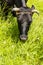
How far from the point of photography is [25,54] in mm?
6297

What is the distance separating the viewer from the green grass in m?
6.08

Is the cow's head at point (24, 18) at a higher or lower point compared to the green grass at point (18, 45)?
higher

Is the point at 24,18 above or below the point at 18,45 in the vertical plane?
above

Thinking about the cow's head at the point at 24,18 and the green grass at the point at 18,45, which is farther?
the cow's head at the point at 24,18

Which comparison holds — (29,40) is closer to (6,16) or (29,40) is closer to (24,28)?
(24,28)

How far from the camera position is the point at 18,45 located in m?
6.61

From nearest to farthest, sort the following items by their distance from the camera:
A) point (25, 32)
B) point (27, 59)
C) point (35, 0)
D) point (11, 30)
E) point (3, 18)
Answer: point (27, 59) → point (25, 32) → point (11, 30) → point (3, 18) → point (35, 0)

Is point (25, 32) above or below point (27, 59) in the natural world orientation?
above

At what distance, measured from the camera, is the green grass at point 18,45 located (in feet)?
20.0

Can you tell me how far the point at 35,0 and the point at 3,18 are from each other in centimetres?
298

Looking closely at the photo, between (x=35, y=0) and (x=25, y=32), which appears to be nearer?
(x=25, y=32)

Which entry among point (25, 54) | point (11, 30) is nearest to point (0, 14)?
point (11, 30)

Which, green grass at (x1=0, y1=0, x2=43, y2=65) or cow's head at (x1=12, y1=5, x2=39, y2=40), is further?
cow's head at (x1=12, y1=5, x2=39, y2=40)

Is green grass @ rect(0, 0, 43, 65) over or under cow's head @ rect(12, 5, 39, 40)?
under
